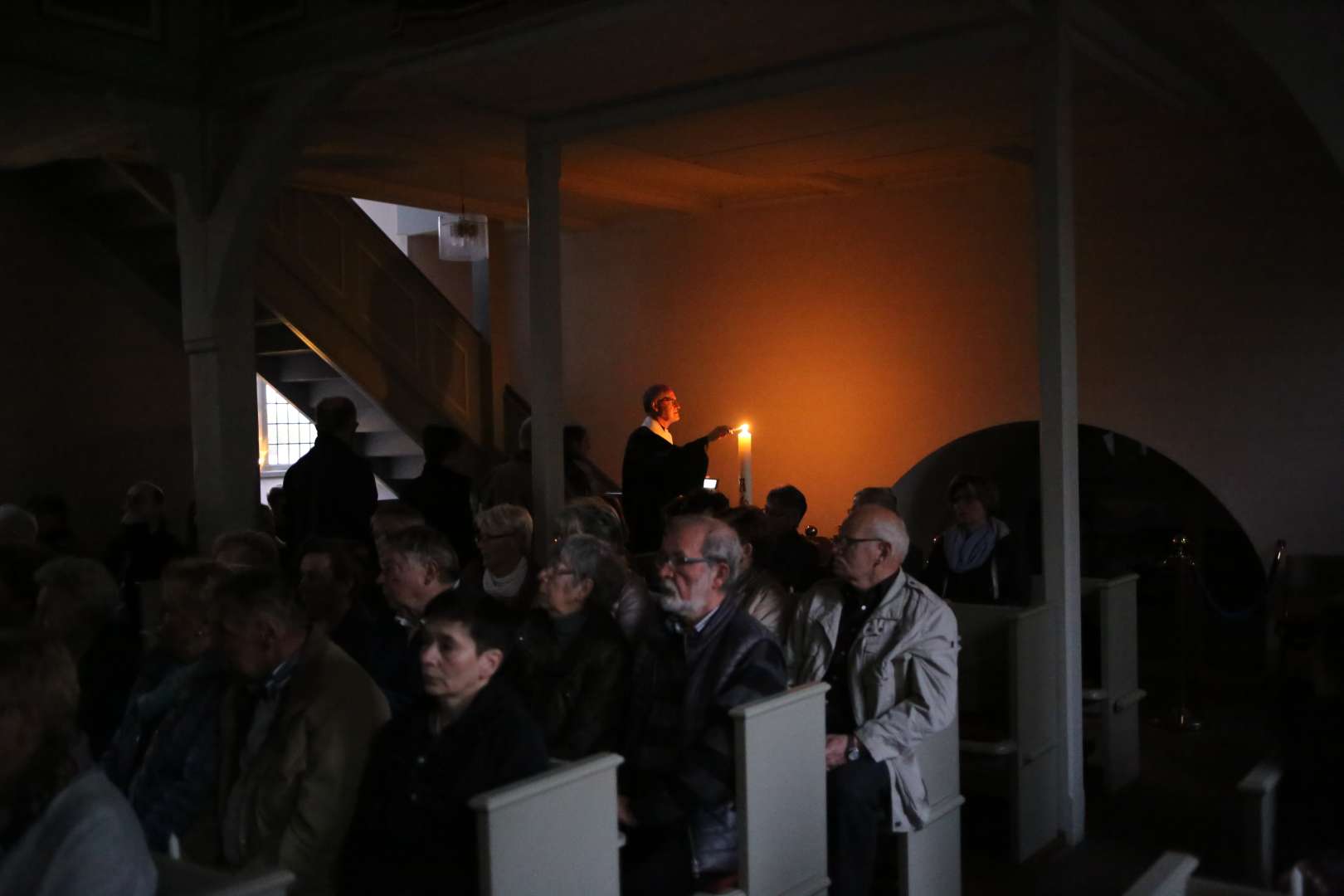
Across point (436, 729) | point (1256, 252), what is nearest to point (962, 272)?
point (1256, 252)

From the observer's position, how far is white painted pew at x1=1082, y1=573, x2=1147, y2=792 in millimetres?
5641

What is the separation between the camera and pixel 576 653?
12.8 ft

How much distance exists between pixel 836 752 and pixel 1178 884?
5.95ft

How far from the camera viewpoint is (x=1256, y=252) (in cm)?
765

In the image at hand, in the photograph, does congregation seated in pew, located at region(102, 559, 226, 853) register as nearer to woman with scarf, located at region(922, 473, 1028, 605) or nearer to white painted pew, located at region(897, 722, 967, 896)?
white painted pew, located at region(897, 722, 967, 896)

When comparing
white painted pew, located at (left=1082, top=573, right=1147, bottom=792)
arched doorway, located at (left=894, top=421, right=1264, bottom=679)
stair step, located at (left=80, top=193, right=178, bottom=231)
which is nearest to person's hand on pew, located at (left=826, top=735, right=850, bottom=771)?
white painted pew, located at (left=1082, top=573, right=1147, bottom=792)

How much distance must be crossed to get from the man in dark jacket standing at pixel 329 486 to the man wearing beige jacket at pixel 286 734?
3.27 m

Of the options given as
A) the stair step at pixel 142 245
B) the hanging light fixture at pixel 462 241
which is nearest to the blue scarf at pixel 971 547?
the hanging light fixture at pixel 462 241

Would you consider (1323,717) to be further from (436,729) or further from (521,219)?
(521,219)

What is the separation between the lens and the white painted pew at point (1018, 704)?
15.6 ft

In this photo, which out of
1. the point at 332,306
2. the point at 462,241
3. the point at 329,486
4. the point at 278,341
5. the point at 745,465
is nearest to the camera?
the point at 329,486

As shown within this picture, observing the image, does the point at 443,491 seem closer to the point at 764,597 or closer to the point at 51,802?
the point at 764,597

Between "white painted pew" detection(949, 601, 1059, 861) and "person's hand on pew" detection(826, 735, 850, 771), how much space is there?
3.20ft

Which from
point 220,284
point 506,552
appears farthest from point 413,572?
point 220,284
